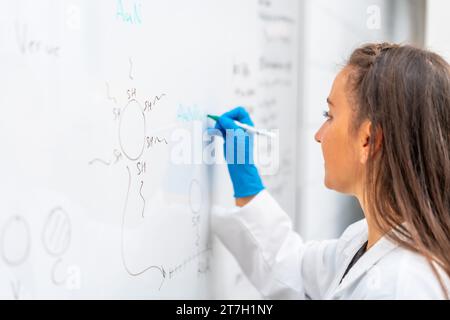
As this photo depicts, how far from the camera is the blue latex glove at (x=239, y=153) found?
107 centimetres

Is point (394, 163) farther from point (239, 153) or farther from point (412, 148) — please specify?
point (239, 153)

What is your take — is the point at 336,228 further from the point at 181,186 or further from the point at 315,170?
the point at 181,186

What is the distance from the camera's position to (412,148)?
83 centimetres

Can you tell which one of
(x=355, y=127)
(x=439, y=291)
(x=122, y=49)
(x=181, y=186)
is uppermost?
(x=122, y=49)

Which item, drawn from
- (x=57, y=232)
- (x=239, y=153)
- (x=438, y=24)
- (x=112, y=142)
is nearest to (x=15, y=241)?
(x=57, y=232)

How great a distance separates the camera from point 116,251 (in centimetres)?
79

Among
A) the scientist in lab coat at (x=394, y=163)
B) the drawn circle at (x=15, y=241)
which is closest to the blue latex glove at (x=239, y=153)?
the scientist in lab coat at (x=394, y=163)

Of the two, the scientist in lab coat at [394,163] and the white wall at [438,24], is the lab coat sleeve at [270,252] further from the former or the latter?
the white wall at [438,24]

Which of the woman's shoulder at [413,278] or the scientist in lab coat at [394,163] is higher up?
the scientist in lab coat at [394,163]

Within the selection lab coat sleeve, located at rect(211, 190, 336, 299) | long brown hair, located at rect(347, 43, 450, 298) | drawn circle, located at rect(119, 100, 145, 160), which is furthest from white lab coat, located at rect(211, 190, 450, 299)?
drawn circle, located at rect(119, 100, 145, 160)

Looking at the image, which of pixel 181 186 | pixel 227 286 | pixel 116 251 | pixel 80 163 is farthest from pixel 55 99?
pixel 227 286

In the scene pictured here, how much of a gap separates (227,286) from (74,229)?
1.97ft

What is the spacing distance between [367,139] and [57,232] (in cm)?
49

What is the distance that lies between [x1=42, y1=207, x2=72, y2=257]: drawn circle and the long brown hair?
0.46 m
